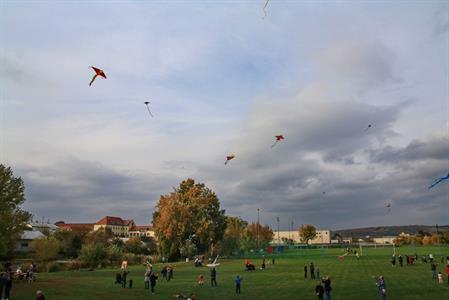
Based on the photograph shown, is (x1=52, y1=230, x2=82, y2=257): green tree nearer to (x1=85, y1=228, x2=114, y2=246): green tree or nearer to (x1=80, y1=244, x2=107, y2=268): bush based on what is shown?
(x1=85, y1=228, x2=114, y2=246): green tree

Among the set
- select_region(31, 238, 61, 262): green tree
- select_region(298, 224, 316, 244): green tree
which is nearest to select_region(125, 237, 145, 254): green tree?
select_region(31, 238, 61, 262): green tree

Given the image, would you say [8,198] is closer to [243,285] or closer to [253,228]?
[243,285]

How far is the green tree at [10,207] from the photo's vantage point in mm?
43188

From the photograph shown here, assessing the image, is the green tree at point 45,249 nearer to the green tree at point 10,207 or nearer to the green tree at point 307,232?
the green tree at point 10,207

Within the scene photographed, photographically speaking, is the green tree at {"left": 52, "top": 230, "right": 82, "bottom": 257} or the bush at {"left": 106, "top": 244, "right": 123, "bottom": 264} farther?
the green tree at {"left": 52, "top": 230, "right": 82, "bottom": 257}

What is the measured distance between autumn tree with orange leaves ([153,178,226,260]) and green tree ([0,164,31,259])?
37757 mm

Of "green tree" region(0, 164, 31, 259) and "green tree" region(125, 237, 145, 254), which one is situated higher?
"green tree" region(0, 164, 31, 259)

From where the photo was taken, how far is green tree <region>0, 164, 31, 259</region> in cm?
4319

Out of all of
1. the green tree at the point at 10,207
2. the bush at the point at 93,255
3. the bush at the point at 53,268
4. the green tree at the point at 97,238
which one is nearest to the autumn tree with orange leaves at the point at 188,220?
the green tree at the point at 97,238

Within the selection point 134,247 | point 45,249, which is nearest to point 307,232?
point 134,247

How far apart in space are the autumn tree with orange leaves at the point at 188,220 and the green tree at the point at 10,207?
124ft

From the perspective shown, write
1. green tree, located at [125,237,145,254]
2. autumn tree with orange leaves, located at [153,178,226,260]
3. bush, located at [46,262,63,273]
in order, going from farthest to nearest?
green tree, located at [125,237,145,254] < autumn tree with orange leaves, located at [153,178,226,260] < bush, located at [46,262,63,273]

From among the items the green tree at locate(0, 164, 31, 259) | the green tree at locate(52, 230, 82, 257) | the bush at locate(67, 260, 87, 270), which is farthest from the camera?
the green tree at locate(52, 230, 82, 257)

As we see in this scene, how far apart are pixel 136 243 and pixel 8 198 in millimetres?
67063
